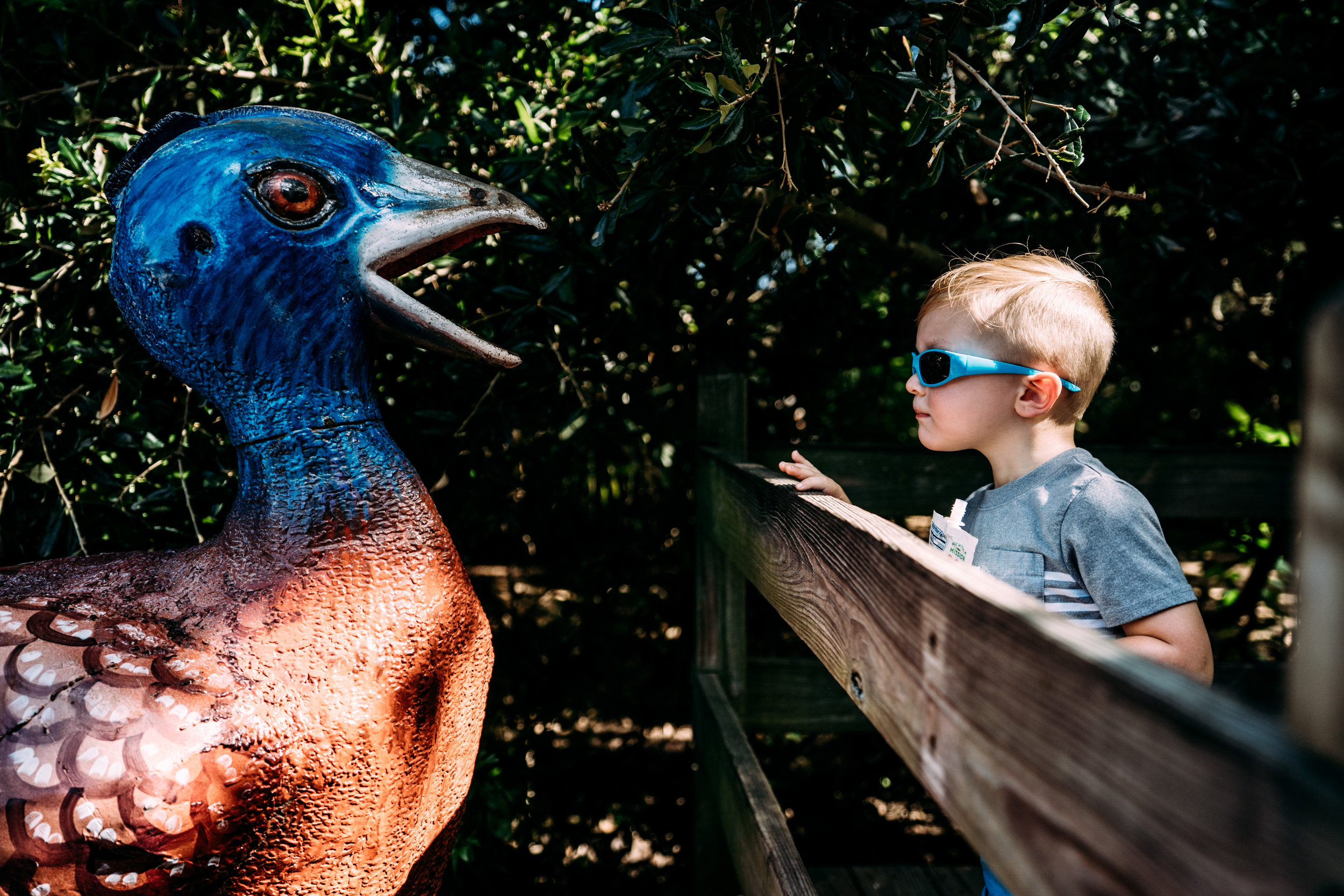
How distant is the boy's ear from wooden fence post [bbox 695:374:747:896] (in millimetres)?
919

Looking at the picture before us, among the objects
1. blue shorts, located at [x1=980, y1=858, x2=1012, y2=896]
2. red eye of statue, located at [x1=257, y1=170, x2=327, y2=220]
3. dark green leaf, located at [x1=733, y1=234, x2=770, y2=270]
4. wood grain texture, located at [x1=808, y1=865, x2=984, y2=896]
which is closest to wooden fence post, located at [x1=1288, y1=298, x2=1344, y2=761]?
blue shorts, located at [x1=980, y1=858, x2=1012, y2=896]

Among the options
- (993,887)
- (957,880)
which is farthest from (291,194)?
(957,880)

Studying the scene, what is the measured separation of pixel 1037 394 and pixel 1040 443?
0.34 feet

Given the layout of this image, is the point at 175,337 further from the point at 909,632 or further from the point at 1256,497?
the point at 1256,497

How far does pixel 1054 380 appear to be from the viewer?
4.86ft

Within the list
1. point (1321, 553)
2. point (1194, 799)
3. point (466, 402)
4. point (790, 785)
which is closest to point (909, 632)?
point (1194, 799)

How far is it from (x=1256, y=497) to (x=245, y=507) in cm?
272

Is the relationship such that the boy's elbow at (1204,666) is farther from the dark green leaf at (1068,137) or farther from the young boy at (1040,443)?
the dark green leaf at (1068,137)

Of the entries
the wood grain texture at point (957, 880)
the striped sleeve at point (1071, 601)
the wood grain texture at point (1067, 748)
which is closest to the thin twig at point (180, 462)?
the wood grain texture at point (1067, 748)

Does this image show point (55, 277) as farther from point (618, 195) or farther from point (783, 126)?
→ point (783, 126)

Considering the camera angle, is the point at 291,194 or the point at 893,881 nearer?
the point at 291,194

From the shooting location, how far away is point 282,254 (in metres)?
1.27

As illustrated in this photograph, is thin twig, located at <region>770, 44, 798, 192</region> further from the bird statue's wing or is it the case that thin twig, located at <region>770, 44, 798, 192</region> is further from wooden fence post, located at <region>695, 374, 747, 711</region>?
the bird statue's wing

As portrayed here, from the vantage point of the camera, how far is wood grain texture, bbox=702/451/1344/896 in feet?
1.33
